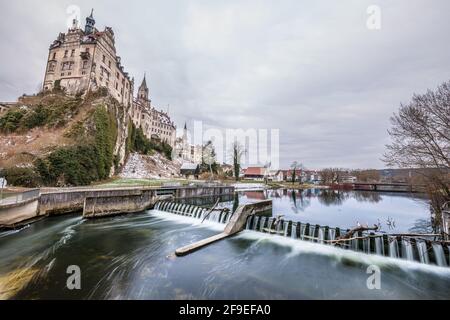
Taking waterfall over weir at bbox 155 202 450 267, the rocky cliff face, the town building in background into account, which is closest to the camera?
waterfall over weir at bbox 155 202 450 267

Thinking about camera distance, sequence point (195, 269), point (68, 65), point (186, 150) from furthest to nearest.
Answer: point (186, 150) < point (68, 65) < point (195, 269)

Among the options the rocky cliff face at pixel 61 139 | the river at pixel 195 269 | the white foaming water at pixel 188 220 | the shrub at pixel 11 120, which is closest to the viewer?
the river at pixel 195 269

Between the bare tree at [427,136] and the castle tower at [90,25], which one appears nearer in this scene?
the bare tree at [427,136]

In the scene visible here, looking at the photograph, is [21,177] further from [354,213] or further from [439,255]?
[354,213]

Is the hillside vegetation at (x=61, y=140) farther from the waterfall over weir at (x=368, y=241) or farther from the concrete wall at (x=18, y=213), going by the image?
the waterfall over weir at (x=368, y=241)

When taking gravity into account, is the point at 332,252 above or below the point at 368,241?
below

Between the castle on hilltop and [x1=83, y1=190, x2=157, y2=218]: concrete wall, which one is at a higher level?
the castle on hilltop

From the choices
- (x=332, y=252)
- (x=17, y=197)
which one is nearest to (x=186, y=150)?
(x=17, y=197)

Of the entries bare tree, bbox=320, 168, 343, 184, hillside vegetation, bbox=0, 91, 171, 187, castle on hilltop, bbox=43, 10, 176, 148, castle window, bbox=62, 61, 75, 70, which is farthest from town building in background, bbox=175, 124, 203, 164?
bare tree, bbox=320, 168, 343, 184

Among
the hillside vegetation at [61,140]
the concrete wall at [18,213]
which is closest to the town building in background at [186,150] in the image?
Result: the hillside vegetation at [61,140]

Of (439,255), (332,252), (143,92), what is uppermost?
(143,92)

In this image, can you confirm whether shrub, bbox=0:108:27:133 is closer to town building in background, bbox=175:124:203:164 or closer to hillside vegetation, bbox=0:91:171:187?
hillside vegetation, bbox=0:91:171:187

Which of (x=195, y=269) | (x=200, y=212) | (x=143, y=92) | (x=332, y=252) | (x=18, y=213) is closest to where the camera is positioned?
(x=195, y=269)

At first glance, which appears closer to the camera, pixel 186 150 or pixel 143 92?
pixel 143 92
